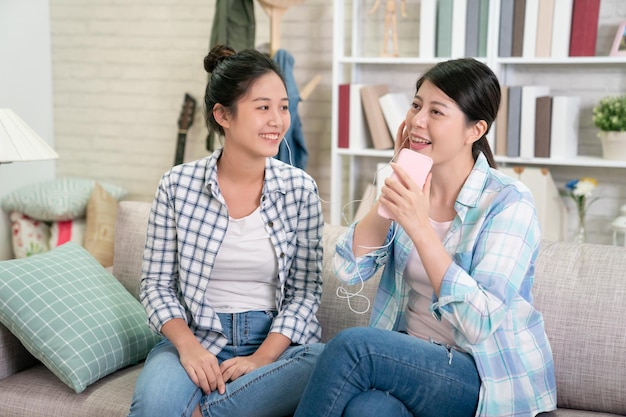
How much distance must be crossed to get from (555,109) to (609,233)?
0.68 m

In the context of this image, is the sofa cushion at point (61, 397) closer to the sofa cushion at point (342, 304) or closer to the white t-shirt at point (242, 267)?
the white t-shirt at point (242, 267)

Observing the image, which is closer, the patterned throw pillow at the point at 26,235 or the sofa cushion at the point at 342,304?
the sofa cushion at the point at 342,304

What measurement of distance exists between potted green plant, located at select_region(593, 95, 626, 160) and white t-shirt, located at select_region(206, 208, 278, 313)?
6.39ft

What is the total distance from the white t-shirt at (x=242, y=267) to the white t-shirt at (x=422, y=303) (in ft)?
1.26

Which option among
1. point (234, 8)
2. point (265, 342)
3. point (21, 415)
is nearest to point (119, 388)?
point (21, 415)

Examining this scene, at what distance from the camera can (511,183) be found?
5.96 feet

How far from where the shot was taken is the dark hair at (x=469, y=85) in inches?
70.9

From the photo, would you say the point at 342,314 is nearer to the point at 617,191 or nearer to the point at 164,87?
the point at 617,191

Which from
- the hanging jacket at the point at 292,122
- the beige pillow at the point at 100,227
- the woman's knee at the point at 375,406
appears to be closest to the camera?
the woman's knee at the point at 375,406

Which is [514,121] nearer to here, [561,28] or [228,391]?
[561,28]

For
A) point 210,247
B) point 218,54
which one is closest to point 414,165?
point 210,247

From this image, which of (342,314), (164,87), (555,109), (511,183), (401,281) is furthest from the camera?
(164,87)

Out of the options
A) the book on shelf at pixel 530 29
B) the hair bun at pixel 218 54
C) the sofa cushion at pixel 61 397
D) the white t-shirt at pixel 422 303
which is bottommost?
the sofa cushion at pixel 61 397

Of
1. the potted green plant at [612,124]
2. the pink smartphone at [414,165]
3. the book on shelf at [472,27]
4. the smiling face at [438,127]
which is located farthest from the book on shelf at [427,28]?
the pink smartphone at [414,165]
